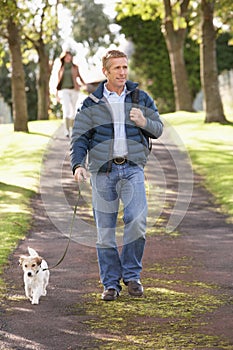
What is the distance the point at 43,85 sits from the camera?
123 ft

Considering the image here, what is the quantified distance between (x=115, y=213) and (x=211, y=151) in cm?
1393

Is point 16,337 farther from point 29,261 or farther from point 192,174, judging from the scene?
point 192,174

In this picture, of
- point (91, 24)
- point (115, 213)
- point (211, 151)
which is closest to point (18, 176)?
point (211, 151)

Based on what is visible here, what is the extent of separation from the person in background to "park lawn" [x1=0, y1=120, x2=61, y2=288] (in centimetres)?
137

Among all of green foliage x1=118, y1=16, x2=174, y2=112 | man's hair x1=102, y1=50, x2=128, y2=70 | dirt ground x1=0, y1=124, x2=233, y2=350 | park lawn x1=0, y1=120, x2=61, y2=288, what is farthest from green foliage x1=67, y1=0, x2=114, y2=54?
man's hair x1=102, y1=50, x2=128, y2=70

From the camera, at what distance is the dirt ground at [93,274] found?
6730 mm

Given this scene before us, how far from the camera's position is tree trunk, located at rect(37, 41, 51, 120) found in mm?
36812

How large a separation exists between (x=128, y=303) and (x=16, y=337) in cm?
144

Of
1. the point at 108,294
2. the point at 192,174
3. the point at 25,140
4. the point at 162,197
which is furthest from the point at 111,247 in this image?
the point at 25,140

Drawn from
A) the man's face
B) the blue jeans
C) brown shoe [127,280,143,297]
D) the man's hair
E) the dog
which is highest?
the man's hair

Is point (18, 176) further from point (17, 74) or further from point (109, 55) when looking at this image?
point (109, 55)

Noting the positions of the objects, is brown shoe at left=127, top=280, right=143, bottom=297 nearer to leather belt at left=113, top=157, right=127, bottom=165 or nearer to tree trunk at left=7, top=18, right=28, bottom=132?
leather belt at left=113, top=157, right=127, bottom=165

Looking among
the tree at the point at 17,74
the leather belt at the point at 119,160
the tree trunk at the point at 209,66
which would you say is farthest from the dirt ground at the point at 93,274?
the tree at the point at 17,74

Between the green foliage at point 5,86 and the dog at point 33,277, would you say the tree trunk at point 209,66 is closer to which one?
the dog at point 33,277
